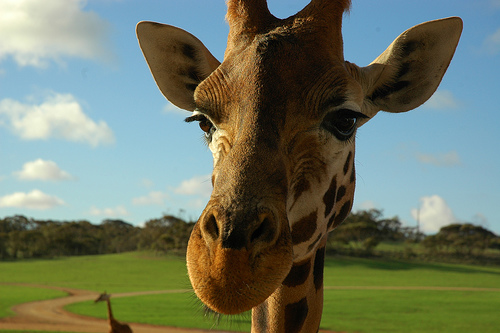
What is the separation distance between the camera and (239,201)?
2.48 metres

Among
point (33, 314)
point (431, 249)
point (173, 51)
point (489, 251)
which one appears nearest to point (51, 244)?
point (33, 314)

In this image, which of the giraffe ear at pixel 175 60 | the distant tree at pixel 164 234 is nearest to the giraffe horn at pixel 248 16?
the giraffe ear at pixel 175 60

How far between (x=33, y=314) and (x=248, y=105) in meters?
36.4

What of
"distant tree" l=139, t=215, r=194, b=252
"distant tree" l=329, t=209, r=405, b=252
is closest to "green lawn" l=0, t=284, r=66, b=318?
"distant tree" l=139, t=215, r=194, b=252

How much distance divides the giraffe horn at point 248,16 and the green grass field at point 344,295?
5.60ft

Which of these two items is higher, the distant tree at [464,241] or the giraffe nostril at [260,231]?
the distant tree at [464,241]

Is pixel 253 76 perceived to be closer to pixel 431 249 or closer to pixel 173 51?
pixel 173 51

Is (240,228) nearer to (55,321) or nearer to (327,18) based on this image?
(327,18)

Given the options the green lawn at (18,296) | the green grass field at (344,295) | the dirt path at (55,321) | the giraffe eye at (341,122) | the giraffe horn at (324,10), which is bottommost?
the dirt path at (55,321)

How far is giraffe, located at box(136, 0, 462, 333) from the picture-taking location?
8.00 feet

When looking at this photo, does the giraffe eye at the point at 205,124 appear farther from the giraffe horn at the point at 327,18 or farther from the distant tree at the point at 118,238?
the distant tree at the point at 118,238

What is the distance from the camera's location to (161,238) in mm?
99750

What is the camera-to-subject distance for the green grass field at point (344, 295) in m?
30.5

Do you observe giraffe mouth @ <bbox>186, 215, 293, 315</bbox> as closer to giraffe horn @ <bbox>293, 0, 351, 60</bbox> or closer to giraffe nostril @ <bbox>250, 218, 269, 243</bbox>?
giraffe nostril @ <bbox>250, 218, 269, 243</bbox>
